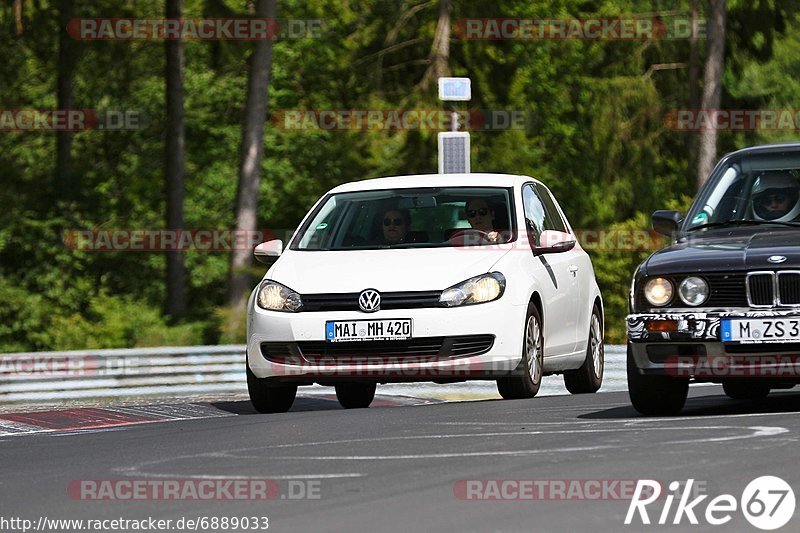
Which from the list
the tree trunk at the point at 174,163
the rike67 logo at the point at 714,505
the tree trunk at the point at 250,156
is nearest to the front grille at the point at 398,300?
A: the rike67 logo at the point at 714,505

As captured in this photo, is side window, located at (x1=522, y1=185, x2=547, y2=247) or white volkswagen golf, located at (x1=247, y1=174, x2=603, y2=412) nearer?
white volkswagen golf, located at (x1=247, y1=174, x2=603, y2=412)

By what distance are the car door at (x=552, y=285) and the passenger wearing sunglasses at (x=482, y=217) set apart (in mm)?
279

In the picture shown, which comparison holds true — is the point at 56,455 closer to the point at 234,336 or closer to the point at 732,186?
the point at 732,186

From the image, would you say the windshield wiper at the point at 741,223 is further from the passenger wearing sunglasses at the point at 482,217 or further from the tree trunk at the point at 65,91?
the tree trunk at the point at 65,91

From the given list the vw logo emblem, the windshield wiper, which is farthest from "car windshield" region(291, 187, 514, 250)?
the windshield wiper

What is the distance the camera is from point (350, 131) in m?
42.4

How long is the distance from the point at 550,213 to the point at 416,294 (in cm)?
281

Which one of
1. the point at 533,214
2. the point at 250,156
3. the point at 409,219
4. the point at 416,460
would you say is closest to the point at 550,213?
the point at 533,214

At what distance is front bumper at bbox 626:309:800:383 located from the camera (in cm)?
1030

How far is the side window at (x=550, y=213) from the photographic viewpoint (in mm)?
14621

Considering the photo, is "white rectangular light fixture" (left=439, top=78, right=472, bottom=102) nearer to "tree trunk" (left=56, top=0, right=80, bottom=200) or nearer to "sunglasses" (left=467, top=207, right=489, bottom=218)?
"sunglasses" (left=467, top=207, right=489, bottom=218)

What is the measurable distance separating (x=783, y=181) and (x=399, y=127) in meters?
28.9

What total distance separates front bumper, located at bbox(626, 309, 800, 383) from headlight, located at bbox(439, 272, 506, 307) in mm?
1935

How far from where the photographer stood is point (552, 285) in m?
13.5
